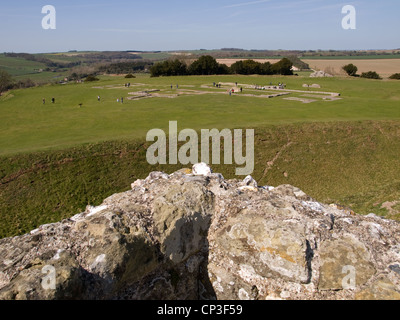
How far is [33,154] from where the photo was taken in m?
21.8

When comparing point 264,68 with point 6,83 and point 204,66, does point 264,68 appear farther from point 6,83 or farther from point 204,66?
point 6,83

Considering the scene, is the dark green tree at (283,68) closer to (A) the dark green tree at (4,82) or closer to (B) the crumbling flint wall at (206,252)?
(A) the dark green tree at (4,82)

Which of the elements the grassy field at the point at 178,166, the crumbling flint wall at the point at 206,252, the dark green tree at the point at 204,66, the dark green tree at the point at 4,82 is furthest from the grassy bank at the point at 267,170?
the dark green tree at the point at 4,82

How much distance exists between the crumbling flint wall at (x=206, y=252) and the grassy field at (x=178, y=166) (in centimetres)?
1116

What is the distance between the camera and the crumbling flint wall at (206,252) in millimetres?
5656

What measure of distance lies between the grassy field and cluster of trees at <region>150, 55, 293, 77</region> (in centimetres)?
5225

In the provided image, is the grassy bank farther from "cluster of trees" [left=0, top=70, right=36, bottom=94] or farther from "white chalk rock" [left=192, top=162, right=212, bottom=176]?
"cluster of trees" [left=0, top=70, right=36, bottom=94]

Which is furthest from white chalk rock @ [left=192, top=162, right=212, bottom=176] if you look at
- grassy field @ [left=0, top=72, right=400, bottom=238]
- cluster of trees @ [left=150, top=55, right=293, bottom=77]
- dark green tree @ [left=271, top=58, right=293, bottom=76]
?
dark green tree @ [left=271, top=58, right=293, bottom=76]

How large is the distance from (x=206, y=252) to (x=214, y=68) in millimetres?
90675

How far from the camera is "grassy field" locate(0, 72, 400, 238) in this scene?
19.1 meters

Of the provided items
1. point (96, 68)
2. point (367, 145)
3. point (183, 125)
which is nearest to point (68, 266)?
point (183, 125)

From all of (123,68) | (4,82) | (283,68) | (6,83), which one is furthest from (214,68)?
(123,68)

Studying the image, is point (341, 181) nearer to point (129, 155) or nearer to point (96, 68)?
point (129, 155)
